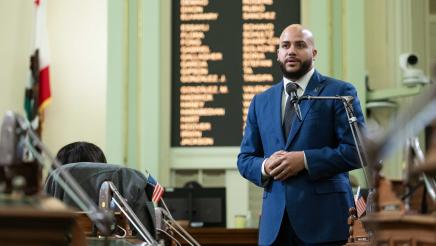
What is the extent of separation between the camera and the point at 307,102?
165 inches

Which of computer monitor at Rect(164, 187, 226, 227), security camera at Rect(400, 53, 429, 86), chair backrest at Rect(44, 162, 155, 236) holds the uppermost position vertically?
security camera at Rect(400, 53, 429, 86)

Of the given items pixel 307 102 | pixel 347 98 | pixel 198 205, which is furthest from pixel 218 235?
pixel 347 98

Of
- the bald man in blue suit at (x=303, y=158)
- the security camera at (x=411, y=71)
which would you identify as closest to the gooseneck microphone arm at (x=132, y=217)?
the bald man in blue suit at (x=303, y=158)

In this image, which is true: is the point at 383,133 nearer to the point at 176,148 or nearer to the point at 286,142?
the point at 286,142

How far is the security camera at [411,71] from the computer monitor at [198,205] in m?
1.84

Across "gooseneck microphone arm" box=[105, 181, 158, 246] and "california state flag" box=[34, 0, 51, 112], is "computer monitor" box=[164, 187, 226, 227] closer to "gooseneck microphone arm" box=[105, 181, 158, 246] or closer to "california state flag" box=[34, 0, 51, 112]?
"california state flag" box=[34, 0, 51, 112]

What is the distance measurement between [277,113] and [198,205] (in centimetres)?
239

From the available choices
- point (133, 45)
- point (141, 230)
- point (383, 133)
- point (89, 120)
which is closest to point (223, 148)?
point (133, 45)

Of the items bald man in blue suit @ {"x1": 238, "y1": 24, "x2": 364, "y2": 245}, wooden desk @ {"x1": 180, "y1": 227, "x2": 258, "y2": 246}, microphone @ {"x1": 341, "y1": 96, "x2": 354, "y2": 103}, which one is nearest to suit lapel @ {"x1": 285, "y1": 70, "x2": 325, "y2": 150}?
bald man in blue suit @ {"x1": 238, "y1": 24, "x2": 364, "y2": 245}

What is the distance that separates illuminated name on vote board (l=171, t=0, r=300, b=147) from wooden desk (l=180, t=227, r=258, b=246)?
141cm

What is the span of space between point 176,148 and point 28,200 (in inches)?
226

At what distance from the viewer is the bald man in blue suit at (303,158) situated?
404cm

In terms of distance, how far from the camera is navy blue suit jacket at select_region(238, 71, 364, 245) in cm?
405

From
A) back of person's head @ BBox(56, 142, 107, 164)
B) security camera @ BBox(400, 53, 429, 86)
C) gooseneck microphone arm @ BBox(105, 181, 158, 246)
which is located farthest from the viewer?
security camera @ BBox(400, 53, 429, 86)
